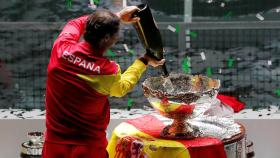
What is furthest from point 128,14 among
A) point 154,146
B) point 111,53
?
point 111,53

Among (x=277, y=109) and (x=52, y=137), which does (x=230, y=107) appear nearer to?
(x=277, y=109)

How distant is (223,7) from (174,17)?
0.32 meters

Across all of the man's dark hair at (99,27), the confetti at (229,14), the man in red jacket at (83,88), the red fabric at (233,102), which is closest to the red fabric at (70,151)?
the man in red jacket at (83,88)

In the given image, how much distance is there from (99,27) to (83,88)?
0.26 metres

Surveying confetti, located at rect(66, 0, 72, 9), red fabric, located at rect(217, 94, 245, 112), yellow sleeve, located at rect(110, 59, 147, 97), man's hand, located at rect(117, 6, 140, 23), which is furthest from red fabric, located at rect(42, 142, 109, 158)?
confetti, located at rect(66, 0, 72, 9)

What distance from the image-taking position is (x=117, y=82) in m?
A: 2.62

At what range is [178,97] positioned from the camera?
2895 mm

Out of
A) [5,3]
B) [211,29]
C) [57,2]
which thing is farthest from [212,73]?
[5,3]

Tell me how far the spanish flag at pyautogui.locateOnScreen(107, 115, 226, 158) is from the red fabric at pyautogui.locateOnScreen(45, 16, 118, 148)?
27cm

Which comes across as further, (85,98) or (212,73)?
(212,73)

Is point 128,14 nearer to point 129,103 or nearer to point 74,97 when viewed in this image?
point 74,97

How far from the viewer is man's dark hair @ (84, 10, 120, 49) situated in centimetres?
259

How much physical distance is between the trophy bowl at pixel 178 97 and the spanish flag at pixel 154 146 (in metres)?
0.08

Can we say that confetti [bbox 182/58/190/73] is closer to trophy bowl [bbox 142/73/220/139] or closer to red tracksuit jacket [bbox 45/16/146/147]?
trophy bowl [bbox 142/73/220/139]
